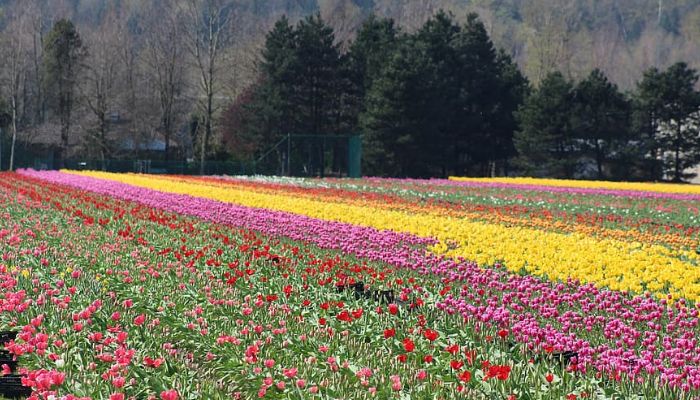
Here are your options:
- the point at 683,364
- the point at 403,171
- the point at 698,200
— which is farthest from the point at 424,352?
the point at 403,171

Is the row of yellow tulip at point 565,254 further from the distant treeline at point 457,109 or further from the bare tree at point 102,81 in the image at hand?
the bare tree at point 102,81

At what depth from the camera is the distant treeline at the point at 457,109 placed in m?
50.2

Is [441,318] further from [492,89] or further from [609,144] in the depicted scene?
[492,89]

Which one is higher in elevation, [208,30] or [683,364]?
[208,30]

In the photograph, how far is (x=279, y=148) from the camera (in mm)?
53375

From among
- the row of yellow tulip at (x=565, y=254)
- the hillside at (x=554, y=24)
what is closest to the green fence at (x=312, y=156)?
the hillside at (x=554, y=24)

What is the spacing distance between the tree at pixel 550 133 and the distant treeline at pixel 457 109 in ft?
0.24

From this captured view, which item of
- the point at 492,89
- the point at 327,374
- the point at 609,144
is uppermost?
the point at 492,89

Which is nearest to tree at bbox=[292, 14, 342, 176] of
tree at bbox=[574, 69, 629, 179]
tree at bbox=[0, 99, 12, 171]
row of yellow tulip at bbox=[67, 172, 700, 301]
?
tree at bbox=[574, 69, 629, 179]

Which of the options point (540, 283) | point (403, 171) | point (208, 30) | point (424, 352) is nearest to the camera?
point (424, 352)

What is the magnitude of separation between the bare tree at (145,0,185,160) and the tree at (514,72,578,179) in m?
26.2

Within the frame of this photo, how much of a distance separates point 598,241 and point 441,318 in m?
6.07

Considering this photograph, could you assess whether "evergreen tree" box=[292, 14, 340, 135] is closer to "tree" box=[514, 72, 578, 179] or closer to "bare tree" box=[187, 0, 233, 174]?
"bare tree" box=[187, 0, 233, 174]

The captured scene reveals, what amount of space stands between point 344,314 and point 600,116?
48146 millimetres
